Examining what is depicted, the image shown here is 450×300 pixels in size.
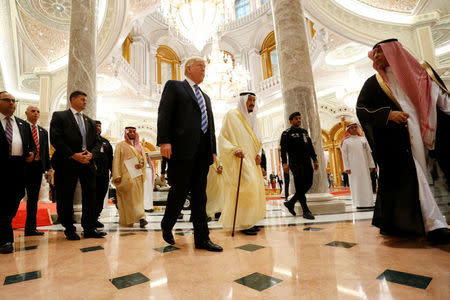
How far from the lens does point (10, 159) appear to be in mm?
2225

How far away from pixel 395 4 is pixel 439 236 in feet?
27.5

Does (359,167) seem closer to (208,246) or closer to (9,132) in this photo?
(208,246)

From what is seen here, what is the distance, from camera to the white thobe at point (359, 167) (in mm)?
4129

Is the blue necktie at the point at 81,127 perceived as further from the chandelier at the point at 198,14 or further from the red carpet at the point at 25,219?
the chandelier at the point at 198,14

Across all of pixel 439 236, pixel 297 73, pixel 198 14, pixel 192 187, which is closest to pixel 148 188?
pixel 192 187

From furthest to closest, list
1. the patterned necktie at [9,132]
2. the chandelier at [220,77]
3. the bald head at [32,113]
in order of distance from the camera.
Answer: the chandelier at [220,77]
the bald head at [32,113]
the patterned necktie at [9,132]

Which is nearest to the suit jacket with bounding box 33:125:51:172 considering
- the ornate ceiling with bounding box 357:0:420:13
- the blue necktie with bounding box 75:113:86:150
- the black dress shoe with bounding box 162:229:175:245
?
the blue necktie with bounding box 75:113:86:150

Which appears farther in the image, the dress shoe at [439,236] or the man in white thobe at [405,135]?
the man in white thobe at [405,135]

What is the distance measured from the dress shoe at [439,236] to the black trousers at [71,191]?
2.78 meters

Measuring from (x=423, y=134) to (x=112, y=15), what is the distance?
321 inches

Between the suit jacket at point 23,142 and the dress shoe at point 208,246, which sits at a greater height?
the suit jacket at point 23,142

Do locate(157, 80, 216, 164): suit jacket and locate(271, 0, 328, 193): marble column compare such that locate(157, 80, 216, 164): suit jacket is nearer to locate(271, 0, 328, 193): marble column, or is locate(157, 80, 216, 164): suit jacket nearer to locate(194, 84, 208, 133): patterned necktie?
locate(194, 84, 208, 133): patterned necktie

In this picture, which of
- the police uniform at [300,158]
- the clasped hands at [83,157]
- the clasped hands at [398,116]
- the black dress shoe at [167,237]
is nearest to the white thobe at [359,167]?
the police uniform at [300,158]

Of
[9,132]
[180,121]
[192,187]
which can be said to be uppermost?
[9,132]
